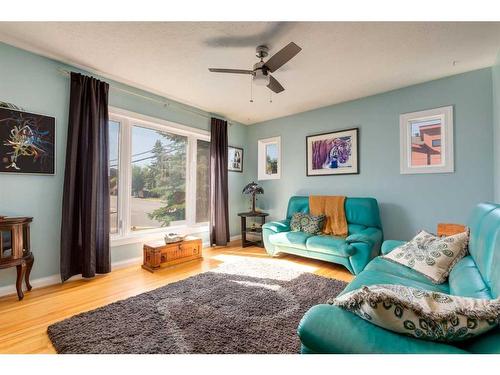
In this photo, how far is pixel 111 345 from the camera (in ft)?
5.16

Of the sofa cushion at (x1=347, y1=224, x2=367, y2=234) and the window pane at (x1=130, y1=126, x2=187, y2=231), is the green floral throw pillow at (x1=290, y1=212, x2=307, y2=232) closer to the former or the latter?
the sofa cushion at (x1=347, y1=224, x2=367, y2=234)

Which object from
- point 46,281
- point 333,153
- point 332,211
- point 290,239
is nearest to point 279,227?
point 290,239

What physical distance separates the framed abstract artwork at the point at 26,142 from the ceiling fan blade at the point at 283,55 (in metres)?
2.46

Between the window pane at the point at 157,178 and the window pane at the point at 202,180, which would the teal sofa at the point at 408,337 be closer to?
the window pane at the point at 157,178

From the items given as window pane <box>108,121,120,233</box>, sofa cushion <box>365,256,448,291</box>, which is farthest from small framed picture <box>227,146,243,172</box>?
sofa cushion <box>365,256,448,291</box>

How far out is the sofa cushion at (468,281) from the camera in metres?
1.16

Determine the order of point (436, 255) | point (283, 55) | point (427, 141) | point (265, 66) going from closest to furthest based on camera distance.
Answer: point (436, 255) → point (283, 55) → point (265, 66) → point (427, 141)

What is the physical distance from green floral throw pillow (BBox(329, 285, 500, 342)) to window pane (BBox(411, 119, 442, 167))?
115 inches

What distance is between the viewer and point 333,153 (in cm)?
404

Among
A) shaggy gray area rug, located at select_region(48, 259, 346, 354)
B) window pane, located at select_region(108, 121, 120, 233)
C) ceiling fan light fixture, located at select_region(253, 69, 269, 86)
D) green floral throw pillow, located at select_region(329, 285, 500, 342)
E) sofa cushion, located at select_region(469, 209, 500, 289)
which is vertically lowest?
shaggy gray area rug, located at select_region(48, 259, 346, 354)

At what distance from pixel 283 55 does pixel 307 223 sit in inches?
95.2

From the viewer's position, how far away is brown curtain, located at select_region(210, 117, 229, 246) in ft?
14.4

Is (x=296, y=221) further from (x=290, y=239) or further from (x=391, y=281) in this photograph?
(x=391, y=281)

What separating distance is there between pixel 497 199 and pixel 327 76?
7.88ft
